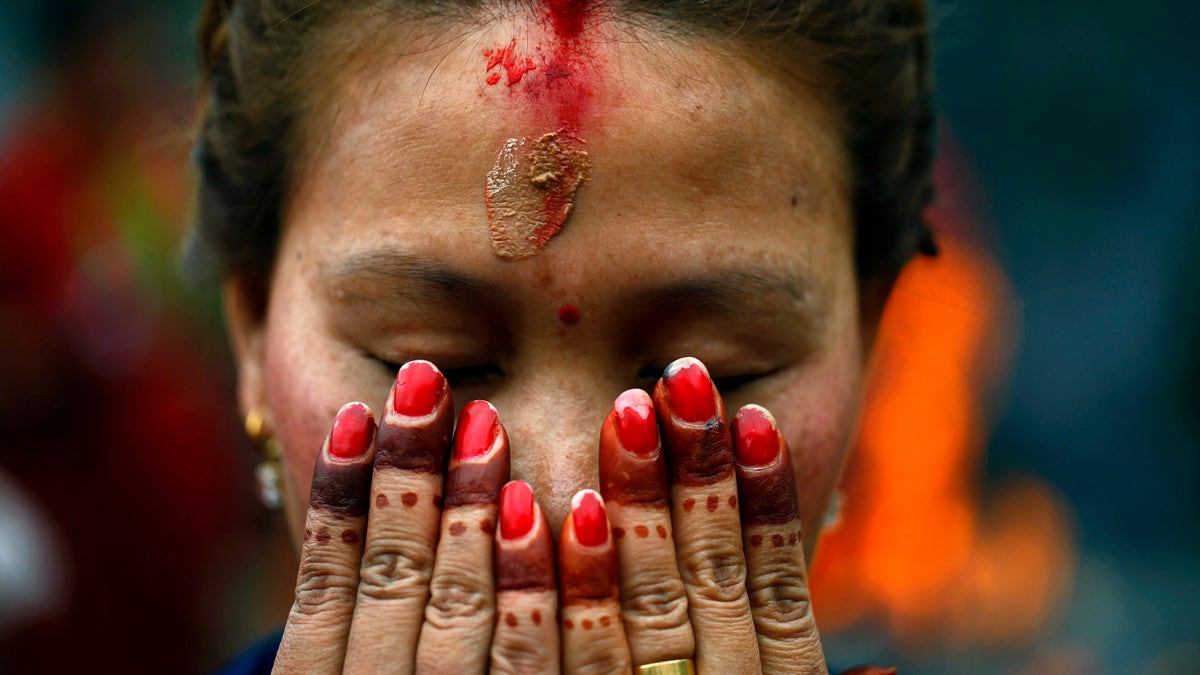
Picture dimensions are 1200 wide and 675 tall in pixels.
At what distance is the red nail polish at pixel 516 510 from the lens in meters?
1.13

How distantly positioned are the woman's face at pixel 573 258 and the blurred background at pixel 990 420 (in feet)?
7.30

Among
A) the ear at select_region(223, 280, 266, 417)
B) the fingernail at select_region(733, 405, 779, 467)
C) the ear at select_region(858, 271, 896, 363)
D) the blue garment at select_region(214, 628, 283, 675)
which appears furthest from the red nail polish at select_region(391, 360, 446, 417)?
the ear at select_region(858, 271, 896, 363)

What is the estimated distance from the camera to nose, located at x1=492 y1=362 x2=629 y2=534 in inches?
48.0

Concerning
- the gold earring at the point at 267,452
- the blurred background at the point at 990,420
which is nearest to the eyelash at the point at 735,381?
the gold earring at the point at 267,452

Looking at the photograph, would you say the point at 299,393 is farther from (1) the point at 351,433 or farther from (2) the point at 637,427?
(2) the point at 637,427

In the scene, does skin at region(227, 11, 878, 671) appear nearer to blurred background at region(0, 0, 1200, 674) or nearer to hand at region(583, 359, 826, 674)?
hand at region(583, 359, 826, 674)

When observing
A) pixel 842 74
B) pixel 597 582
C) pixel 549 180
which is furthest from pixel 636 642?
pixel 842 74

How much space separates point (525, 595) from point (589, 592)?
8cm

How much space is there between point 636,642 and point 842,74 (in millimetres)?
958

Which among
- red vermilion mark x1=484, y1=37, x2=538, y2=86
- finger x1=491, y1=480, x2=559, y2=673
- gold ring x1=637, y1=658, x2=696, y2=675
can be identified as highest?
red vermilion mark x1=484, y1=37, x2=538, y2=86

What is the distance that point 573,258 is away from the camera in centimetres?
126

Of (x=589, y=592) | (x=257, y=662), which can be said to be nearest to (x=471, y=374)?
(x=589, y=592)

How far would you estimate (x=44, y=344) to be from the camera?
12.6 ft

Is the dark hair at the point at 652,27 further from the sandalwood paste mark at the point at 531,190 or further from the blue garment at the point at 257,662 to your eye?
the blue garment at the point at 257,662
